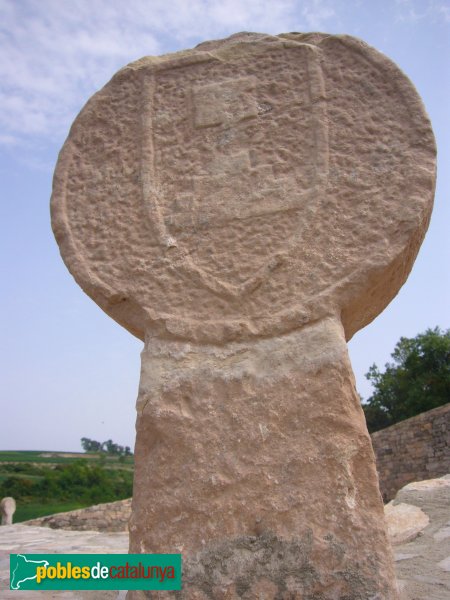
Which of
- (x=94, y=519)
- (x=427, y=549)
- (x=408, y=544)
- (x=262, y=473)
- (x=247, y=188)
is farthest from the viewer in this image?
(x=94, y=519)

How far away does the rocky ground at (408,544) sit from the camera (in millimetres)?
2470

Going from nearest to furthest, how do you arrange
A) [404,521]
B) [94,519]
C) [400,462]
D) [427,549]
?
[427,549] → [404,521] → [94,519] → [400,462]

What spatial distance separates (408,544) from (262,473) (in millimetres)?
1729

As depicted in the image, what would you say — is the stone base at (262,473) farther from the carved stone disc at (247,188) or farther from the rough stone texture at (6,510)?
the rough stone texture at (6,510)

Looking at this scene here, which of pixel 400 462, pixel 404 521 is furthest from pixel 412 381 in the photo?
pixel 404 521

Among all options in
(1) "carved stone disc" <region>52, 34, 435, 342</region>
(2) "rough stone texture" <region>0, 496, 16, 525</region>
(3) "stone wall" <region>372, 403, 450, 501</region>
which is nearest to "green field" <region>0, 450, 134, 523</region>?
(2) "rough stone texture" <region>0, 496, 16, 525</region>

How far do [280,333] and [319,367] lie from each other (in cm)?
20

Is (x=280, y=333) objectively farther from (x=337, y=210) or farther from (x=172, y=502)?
(x=172, y=502)

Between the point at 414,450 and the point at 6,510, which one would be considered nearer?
the point at 6,510

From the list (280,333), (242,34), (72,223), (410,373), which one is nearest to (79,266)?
(72,223)

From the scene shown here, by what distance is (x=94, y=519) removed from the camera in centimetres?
859

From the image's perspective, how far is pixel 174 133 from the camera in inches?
102

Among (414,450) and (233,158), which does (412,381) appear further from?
(233,158)

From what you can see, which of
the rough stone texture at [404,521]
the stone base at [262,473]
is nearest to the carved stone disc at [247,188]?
the stone base at [262,473]
